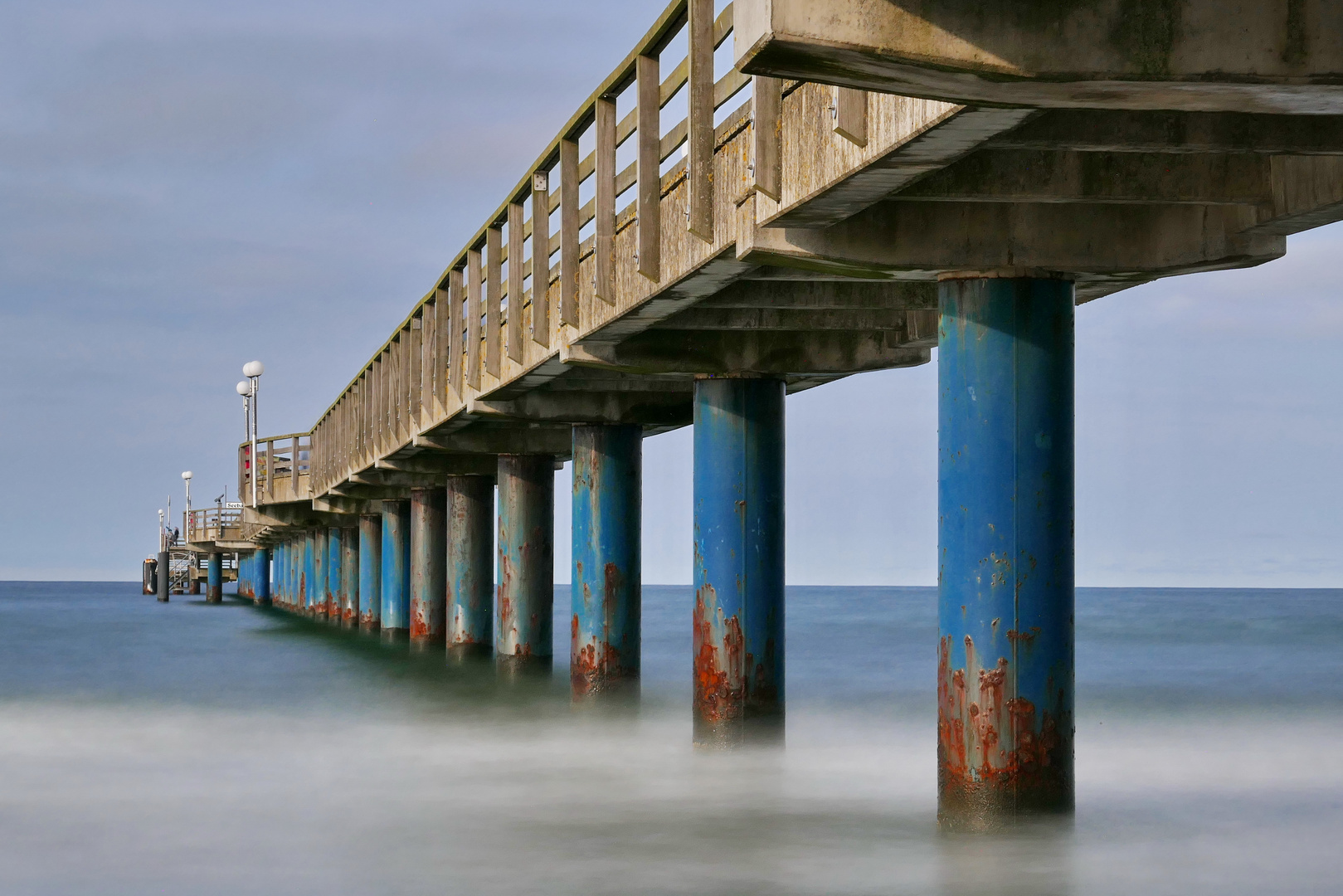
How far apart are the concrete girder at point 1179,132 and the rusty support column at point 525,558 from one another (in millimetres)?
15737

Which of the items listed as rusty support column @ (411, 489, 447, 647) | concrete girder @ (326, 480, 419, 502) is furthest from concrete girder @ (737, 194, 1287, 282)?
rusty support column @ (411, 489, 447, 647)

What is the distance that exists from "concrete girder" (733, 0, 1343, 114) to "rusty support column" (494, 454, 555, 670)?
1713 centimetres

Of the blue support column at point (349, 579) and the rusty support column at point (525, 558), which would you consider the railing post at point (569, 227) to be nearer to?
the rusty support column at point (525, 558)

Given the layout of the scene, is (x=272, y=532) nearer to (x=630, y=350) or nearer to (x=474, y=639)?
(x=474, y=639)

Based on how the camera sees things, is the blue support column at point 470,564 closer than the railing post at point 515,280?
No

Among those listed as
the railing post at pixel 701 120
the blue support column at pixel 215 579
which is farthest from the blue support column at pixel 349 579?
the railing post at pixel 701 120

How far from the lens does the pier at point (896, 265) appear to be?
5367 mm


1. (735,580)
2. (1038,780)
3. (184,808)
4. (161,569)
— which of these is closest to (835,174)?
(1038,780)

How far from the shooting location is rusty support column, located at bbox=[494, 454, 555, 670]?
2238 cm

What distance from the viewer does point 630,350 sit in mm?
14141

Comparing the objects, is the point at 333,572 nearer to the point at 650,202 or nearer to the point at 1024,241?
the point at 650,202

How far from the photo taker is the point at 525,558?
73.3 feet

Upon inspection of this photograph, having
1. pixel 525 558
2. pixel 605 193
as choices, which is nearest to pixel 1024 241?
pixel 605 193

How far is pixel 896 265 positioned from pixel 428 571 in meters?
22.1
